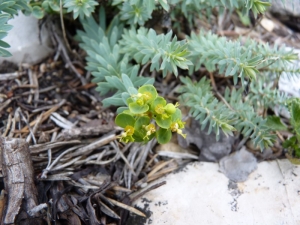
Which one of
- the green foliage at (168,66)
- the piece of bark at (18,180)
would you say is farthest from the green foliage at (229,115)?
the piece of bark at (18,180)

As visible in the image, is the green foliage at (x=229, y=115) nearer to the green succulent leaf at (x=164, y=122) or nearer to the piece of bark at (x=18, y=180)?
the green succulent leaf at (x=164, y=122)

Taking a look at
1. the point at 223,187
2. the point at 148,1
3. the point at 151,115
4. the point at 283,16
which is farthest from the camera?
the point at 283,16


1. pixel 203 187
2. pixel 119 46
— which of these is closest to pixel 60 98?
pixel 119 46

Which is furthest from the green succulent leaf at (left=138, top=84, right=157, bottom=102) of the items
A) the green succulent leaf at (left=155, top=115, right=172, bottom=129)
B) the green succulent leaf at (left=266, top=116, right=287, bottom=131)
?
the green succulent leaf at (left=266, top=116, right=287, bottom=131)

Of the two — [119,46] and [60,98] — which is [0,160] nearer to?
[60,98]

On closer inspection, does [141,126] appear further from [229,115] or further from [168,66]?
[229,115]

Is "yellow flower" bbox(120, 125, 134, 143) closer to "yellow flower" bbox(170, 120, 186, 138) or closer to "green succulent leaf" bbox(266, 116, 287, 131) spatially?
"yellow flower" bbox(170, 120, 186, 138)
